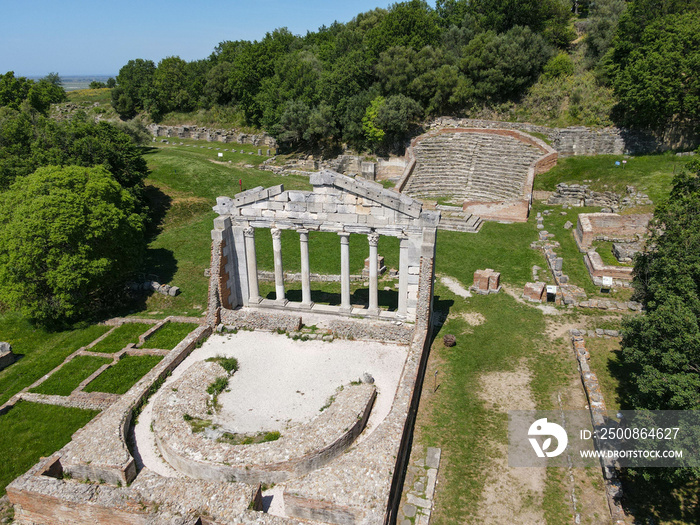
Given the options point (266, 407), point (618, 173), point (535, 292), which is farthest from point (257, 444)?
point (618, 173)

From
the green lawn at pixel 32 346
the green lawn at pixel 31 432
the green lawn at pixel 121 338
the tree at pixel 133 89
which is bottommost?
the green lawn at pixel 32 346

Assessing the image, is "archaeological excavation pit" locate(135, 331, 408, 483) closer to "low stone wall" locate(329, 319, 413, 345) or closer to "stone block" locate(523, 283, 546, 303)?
"low stone wall" locate(329, 319, 413, 345)

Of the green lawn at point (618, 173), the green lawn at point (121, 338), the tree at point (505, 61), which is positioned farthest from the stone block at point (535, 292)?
the tree at point (505, 61)

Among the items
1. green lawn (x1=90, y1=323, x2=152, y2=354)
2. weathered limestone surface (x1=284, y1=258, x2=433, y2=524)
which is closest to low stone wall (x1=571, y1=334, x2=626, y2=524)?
weathered limestone surface (x1=284, y1=258, x2=433, y2=524)

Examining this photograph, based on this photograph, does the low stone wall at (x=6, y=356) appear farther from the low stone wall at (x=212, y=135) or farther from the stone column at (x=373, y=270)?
the low stone wall at (x=212, y=135)

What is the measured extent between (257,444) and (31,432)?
9.30 m

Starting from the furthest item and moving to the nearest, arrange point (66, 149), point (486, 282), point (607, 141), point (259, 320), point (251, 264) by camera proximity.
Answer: point (607, 141)
point (66, 149)
point (486, 282)
point (251, 264)
point (259, 320)

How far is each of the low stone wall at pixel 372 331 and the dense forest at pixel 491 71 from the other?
2978 centimetres

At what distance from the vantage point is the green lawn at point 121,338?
23380mm

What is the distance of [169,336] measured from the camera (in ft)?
78.7

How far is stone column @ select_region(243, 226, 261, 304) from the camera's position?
74.7 ft

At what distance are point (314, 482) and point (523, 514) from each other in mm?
5746

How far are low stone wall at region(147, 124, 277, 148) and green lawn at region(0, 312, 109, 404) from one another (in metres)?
37.4

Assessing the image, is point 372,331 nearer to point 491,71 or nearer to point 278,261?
point 278,261
